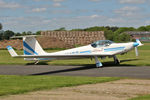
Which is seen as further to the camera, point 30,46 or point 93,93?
point 30,46

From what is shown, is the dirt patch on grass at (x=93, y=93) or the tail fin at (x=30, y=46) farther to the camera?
the tail fin at (x=30, y=46)

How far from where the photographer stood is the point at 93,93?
999 centimetres

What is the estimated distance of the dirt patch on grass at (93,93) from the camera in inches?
366

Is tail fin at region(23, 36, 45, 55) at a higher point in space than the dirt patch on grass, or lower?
higher

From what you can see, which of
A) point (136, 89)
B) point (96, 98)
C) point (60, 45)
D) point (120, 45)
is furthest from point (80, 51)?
point (60, 45)

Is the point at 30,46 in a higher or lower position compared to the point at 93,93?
higher

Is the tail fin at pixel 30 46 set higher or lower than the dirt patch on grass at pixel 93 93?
higher

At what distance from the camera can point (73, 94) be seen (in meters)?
9.88

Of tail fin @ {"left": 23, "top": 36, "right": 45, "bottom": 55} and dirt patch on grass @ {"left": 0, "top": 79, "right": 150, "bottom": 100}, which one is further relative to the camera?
tail fin @ {"left": 23, "top": 36, "right": 45, "bottom": 55}

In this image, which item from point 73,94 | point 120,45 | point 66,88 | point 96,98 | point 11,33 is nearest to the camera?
point 96,98

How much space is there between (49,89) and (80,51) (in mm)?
10450

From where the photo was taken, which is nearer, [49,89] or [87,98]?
[87,98]

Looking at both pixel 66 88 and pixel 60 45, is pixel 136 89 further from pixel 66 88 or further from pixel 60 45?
pixel 60 45

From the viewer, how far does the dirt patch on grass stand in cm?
930
